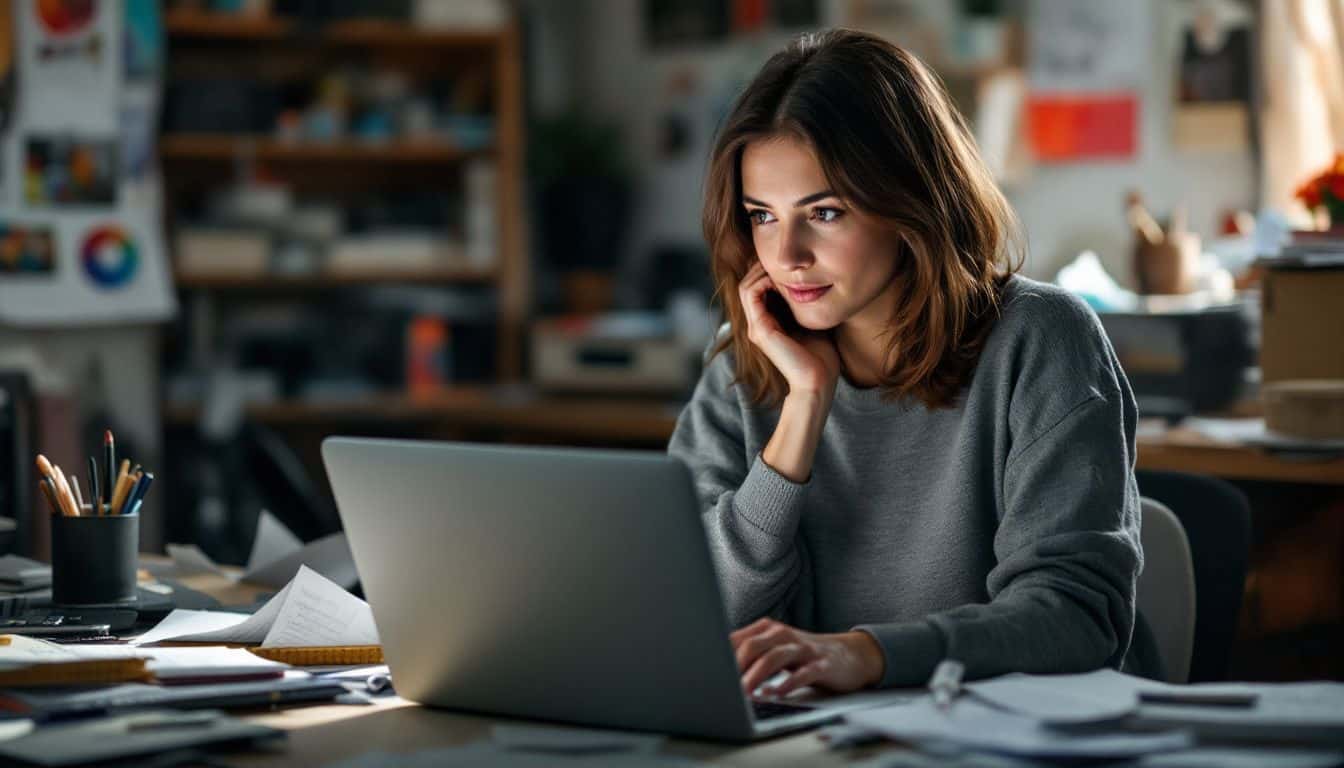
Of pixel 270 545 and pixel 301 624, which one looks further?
pixel 270 545

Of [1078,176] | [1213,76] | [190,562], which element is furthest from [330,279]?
[190,562]

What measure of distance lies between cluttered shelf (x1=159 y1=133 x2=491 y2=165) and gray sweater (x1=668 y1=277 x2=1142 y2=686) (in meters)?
2.59

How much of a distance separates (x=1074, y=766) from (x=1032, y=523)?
0.40m

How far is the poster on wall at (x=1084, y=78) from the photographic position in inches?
142

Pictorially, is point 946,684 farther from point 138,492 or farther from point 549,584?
point 138,492

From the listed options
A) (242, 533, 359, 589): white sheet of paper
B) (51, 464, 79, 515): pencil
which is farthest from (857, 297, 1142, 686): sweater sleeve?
(51, 464, 79, 515): pencil

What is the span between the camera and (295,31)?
4082 mm

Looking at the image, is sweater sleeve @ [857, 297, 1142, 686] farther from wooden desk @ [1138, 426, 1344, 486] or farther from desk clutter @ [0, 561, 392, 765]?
wooden desk @ [1138, 426, 1344, 486]

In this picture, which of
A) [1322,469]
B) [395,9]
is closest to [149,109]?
[395,9]

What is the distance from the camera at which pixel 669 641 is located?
109 cm

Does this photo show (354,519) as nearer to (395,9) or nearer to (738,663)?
(738,663)

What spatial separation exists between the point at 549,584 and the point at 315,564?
26.4 inches

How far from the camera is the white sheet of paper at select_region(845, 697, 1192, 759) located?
103cm

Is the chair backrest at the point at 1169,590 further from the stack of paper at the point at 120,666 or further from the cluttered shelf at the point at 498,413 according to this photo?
the cluttered shelf at the point at 498,413
